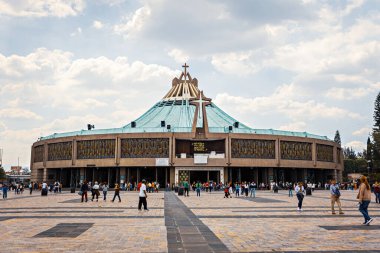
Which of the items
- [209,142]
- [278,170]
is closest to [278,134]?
[278,170]

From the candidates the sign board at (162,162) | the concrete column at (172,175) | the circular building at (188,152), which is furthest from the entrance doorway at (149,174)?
the sign board at (162,162)

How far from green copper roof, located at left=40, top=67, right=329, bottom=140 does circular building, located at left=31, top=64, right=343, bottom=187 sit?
0.18m

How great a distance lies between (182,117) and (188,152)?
11.1 m

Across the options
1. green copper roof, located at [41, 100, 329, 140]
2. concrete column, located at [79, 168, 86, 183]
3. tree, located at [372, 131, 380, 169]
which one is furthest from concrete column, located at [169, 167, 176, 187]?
tree, located at [372, 131, 380, 169]

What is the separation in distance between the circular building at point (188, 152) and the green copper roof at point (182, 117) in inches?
6.9

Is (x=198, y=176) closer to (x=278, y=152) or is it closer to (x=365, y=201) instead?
(x=278, y=152)

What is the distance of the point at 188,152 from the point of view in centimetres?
6222

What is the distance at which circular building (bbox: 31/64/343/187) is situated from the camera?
60.9 meters

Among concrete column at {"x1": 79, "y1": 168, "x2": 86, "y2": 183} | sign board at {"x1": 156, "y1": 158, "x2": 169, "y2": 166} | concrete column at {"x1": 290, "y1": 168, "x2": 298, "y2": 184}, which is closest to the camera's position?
sign board at {"x1": 156, "y1": 158, "x2": 169, "y2": 166}

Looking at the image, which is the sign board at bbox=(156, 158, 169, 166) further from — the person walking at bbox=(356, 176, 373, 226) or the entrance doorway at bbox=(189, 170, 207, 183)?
the person walking at bbox=(356, 176, 373, 226)

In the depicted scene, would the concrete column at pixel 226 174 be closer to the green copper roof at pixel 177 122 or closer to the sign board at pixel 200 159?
the sign board at pixel 200 159

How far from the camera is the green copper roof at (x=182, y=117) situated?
64.1 m

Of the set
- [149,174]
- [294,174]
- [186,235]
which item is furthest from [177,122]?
[186,235]

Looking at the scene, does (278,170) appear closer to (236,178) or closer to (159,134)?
(236,178)
